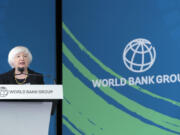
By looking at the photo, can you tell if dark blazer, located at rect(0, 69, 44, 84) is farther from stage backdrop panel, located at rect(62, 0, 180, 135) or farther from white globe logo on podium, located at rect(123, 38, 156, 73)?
white globe logo on podium, located at rect(123, 38, 156, 73)

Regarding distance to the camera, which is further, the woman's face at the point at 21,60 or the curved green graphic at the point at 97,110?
the curved green graphic at the point at 97,110

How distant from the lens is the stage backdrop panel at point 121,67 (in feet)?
12.0

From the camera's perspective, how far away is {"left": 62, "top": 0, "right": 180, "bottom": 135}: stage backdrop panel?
3.64 m

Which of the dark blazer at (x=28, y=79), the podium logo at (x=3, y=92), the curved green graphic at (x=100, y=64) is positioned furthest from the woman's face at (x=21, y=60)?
the podium logo at (x=3, y=92)

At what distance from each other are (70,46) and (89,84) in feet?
1.73

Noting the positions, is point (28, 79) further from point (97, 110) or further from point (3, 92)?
point (97, 110)

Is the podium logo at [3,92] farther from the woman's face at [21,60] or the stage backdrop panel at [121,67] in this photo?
the stage backdrop panel at [121,67]

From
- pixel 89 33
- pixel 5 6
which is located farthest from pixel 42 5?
pixel 89 33

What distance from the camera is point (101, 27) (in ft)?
13.3

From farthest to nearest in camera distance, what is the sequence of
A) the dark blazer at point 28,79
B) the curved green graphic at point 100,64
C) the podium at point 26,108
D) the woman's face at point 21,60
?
the curved green graphic at point 100,64
the woman's face at point 21,60
the dark blazer at point 28,79
the podium at point 26,108

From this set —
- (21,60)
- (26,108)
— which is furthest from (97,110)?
(26,108)

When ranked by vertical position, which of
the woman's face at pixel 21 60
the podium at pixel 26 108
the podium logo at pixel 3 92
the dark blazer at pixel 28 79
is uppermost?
the woman's face at pixel 21 60

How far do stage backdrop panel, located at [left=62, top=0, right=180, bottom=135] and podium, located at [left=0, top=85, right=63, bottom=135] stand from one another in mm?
2015

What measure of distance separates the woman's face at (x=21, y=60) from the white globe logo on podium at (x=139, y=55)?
→ 113 cm
